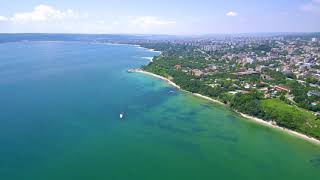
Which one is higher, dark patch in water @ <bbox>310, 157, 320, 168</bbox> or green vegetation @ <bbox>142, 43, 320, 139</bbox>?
green vegetation @ <bbox>142, 43, 320, 139</bbox>

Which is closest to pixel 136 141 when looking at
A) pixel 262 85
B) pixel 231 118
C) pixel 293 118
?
pixel 231 118

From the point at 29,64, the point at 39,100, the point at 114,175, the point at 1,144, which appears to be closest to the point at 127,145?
the point at 114,175

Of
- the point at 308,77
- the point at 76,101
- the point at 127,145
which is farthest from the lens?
the point at 308,77

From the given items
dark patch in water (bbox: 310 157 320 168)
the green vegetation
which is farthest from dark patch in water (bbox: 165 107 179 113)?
dark patch in water (bbox: 310 157 320 168)

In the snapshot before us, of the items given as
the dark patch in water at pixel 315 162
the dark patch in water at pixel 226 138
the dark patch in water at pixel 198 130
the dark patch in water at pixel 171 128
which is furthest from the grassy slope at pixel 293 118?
the dark patch in water at pixel 171 128

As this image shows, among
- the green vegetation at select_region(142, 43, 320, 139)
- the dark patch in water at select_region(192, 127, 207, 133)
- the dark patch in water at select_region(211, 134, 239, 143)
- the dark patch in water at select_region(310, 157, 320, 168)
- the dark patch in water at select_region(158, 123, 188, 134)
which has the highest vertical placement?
the green vegetation at select_region(142, 43, 320, 139)

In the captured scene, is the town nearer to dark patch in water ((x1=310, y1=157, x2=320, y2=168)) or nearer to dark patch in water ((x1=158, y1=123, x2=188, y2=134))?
dark patch in water ((x1=310, y1=157, x2=320, y2=168))

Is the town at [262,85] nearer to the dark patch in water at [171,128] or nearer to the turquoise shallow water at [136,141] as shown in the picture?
the turquoise shallow water at [136,141]

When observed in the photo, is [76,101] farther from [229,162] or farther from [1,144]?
[229,162]
